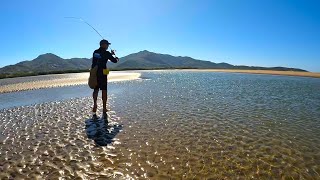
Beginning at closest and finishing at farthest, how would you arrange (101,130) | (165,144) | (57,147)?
(57,147) < (165,144) < (101,130)

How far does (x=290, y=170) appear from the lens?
22.3 ft

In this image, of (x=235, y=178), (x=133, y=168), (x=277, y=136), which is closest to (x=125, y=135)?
(x=133, y=168)

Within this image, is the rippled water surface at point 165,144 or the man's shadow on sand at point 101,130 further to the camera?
the man's shadow on sand at point 101,130

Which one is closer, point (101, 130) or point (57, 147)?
point (57, 147)

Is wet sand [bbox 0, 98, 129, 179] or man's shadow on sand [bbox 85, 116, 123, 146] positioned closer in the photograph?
wet sand [bbox 0, 98, 129, 179]

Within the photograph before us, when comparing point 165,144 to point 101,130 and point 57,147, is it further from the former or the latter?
point 57,147

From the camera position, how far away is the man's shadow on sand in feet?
30.2

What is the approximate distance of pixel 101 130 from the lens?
1054 centimetres

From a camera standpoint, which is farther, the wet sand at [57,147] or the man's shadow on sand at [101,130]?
the man's shadow on sand at [101,130]

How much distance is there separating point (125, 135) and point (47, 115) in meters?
5.75

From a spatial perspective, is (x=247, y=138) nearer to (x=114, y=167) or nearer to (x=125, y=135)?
(x=125, y=135)

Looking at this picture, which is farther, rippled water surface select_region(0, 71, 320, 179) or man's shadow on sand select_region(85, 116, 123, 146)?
man's shadow on sand select_region(85, 116, 123, 146)

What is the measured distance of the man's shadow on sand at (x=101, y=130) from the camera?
9203mm

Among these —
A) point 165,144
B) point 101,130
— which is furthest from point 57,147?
point 165,144
